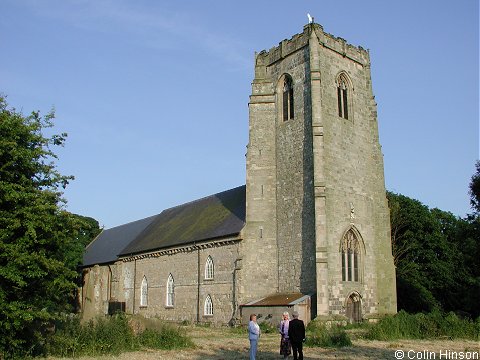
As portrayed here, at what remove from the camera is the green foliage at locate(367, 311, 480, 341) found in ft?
71.2

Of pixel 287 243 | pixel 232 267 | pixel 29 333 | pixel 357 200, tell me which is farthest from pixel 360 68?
pixel 29 333

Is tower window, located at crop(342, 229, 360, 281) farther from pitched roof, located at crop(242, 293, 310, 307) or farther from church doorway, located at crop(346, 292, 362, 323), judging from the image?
pitched roof, located at crop(242, 293, 310, 307)

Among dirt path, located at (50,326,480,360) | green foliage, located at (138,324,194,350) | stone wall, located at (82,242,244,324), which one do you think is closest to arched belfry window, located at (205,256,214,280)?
stone wall, located at (82,242,244,324)

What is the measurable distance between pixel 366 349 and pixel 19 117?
1433cm

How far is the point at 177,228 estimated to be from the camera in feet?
132

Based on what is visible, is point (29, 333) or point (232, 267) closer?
point (29, 333)

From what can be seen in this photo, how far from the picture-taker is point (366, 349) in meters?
18.3

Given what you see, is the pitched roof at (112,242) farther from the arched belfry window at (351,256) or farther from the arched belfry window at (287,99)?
the arched belfry window at (351,256)

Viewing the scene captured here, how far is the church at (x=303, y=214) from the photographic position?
28.7m

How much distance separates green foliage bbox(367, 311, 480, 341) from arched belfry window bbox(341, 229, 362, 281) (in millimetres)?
6758


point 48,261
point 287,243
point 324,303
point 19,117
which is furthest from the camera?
point 287,243

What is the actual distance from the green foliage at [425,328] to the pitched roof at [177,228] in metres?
11.7

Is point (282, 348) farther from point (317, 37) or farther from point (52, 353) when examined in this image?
point (317, 37)

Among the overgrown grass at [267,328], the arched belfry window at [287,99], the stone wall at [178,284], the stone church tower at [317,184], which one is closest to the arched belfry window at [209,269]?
the stone wall at [178,284]
